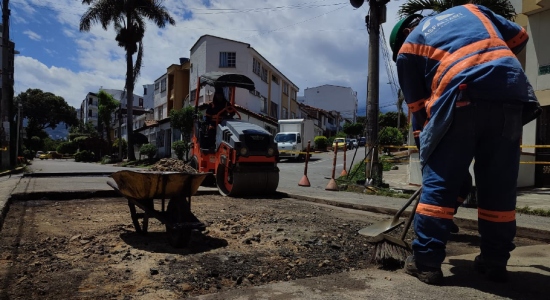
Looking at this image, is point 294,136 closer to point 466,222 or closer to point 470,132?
point 466,222

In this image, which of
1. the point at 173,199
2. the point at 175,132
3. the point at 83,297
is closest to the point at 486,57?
the point at 83,297

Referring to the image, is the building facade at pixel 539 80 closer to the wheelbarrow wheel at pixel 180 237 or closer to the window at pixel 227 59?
the wheelbarrow wheel at pixel 180 237

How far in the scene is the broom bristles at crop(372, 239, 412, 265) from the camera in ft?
9.84

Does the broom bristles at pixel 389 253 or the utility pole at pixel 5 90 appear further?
the utility pole at pixel 5 90

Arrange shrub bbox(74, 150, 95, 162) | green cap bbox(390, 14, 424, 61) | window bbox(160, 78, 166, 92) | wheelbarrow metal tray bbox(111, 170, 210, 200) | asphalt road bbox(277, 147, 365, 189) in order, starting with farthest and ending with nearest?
1. window bbox(160, 78, 166, 92)
2. shrub bbox(74, 150, 95, 162)
3. asphalt road bbox(277, 147, 365, 189)
4. wheelbarrow metal tray bbox(111, 170, 210, 200)
5. green cap bbox(390, 14, 424, 61)

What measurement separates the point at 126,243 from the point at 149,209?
43 centimetres

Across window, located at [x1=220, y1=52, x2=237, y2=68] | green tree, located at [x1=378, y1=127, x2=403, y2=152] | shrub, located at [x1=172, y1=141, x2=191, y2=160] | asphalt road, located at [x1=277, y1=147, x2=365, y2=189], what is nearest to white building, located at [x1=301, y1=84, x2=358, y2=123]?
window, located at [x1=220, y1=52, x2=237, y2=68]

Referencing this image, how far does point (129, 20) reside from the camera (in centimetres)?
2903

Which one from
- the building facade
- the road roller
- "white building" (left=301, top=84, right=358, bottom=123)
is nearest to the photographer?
the road roller

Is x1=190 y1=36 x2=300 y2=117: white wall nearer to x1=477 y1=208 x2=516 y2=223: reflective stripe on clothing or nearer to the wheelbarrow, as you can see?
the wheelbarrow

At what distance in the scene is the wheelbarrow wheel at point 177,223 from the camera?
4.19 m

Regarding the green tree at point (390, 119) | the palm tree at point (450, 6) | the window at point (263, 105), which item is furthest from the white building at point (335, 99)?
the palm tree at point (450, 6)

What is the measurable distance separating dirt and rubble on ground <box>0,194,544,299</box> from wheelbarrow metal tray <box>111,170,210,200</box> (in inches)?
20.7

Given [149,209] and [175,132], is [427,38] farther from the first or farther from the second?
[175,132]
